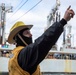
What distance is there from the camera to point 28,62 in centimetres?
256

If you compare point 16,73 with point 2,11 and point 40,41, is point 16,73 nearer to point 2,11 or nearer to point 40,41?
point 40,41

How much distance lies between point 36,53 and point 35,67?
0.53ft

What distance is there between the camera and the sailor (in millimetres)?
2432

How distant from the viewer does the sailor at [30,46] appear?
243cm

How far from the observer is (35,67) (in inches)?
103

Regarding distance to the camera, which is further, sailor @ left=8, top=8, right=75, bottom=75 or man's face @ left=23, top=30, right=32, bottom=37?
man's face @ left=23, top=30, right=32, bottom=37

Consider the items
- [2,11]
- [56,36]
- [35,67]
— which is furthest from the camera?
[2,11]

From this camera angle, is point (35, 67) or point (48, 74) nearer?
point (35, 67)

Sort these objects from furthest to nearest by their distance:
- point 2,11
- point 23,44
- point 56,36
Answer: point 2,11 < point 23,44 < point 56,36

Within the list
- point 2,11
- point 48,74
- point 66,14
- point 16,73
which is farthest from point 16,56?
point 2,11

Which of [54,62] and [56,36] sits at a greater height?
[56,36]

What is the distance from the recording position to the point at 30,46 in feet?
8.36

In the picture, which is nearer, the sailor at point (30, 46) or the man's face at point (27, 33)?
the sailor at point (30, 46)

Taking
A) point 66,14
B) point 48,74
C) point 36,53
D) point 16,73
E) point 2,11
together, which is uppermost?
point 2,11
